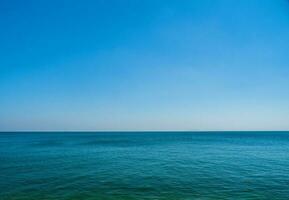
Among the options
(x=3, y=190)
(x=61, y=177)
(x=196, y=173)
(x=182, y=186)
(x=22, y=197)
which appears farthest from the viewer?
(x=196, y=173)

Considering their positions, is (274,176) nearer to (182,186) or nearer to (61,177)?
(182,186)

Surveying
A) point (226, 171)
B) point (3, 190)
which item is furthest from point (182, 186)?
point (3, 190)

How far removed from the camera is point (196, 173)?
20891 mm

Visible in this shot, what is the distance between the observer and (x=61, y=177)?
747 inches

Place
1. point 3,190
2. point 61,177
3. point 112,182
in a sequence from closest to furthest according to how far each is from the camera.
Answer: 1. point 3,190
2. point 112,182
3. point 61,177

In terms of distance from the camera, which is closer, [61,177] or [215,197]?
[215,197]

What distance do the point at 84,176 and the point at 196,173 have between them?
34.1 feet

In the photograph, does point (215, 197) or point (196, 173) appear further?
point (196, 173)

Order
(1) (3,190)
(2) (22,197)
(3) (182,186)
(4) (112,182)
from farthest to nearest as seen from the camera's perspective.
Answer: (4) (112,182) → (3) (182,186) → (1) (3,190) → (2) (22,197)

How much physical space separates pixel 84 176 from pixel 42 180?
3.38m

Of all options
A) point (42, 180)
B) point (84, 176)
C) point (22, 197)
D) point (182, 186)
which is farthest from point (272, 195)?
point (42, 180)

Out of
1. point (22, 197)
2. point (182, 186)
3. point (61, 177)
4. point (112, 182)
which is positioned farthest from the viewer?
point (61, 177)

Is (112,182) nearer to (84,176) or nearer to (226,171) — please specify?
(84,176)

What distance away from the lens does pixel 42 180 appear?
58.6ft
